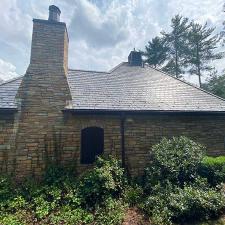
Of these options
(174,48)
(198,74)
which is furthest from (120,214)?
(174,48)

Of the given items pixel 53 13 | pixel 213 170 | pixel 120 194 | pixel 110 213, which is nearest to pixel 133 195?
pixel 120 194

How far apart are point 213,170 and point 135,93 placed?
15.2 feet

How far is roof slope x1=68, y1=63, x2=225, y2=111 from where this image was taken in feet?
26.5

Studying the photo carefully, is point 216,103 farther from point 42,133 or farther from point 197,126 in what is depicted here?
point 42,133

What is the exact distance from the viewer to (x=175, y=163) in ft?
21.5

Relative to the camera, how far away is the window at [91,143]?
762cm

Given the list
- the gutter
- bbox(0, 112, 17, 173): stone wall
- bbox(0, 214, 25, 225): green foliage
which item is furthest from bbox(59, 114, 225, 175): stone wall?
bbox(0, 214, 25, 225): green foliage

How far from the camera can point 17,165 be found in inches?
269

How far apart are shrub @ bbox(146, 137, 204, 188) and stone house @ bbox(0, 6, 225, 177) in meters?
0.96

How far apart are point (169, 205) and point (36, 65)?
23.2ft

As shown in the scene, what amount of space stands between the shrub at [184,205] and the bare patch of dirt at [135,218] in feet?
0.67

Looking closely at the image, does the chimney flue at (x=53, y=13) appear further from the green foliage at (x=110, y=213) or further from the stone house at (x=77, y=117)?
the green foliage at (x=110, y=213)

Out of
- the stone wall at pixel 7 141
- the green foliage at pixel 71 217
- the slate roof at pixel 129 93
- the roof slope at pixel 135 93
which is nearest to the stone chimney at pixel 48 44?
the slate roof at pixel 129 93

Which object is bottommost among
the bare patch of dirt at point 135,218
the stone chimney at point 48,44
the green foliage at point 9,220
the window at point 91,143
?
the bare patch of dirt at point 135,218
